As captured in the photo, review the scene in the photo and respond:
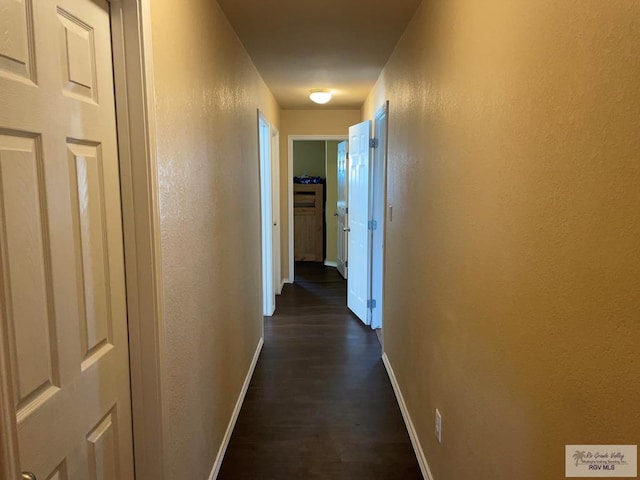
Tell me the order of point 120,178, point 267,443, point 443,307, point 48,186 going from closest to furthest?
point 48,186 → point 120,178 → point 443,307 → point 267,443

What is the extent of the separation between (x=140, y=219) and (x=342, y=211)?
16.6 feet

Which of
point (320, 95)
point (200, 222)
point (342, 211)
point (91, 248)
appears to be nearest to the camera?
point (91, 248)

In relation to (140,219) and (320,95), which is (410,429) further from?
(320,95)

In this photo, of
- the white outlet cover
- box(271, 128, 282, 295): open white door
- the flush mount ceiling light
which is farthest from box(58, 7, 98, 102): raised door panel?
box(271, 128, 282, 295): open white door

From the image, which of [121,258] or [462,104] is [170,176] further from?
[462,104]

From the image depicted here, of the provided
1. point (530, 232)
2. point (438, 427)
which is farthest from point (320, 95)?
point (530, 232)

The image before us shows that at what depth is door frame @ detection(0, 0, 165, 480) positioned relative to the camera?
1.27 m

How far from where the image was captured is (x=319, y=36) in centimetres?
276

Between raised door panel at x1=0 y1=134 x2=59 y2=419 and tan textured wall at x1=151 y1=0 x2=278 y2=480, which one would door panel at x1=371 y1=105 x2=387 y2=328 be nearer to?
tan textured wall at x1=151 y1=0 x2=278 y2=480

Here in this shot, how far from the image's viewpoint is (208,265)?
2.05 metres

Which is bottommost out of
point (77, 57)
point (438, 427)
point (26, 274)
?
point (438, 427)

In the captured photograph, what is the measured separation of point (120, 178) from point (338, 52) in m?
2.24

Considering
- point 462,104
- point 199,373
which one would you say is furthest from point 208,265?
point 462,104

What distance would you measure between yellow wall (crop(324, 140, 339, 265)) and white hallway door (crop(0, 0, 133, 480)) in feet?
19.9
